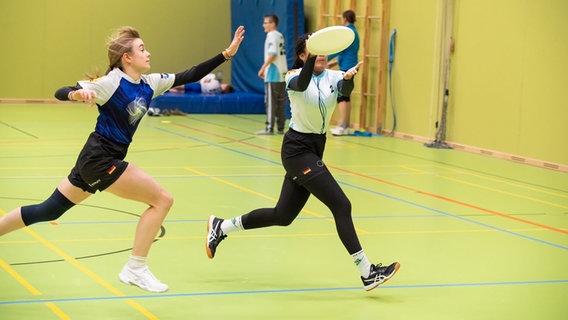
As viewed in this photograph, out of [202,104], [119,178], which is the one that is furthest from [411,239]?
[202,104]

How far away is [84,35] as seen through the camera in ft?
83.2

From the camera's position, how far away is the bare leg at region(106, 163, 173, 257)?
654 centimetres

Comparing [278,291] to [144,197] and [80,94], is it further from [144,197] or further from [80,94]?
[80,94]

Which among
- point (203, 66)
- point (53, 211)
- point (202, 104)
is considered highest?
point (203, 66)

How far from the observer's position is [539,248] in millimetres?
8938

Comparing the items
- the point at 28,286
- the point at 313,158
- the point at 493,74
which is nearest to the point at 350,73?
the point at 313,158

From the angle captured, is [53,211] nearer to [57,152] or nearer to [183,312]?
[183,312]

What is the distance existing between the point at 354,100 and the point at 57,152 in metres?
8.32

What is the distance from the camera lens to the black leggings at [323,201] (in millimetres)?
6988

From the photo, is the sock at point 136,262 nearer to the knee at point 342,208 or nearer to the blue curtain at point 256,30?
the knee at point 342,208

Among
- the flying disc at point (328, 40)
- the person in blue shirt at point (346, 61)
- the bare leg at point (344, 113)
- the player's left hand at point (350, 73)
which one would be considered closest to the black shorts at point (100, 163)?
the flying disc at point (328, 40)

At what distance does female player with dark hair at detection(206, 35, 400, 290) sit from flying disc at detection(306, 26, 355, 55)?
90 millimetres

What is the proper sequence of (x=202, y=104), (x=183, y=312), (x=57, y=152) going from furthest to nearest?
(x=202, y=104)
(x=57, y=152)
(x=183, y=312)

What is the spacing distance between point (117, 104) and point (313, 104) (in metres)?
1.63
